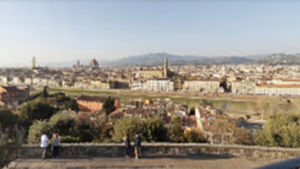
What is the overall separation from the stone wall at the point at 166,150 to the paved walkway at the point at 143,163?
214 millimetres

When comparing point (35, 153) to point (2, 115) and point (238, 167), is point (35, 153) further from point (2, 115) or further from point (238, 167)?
point (2, 115)

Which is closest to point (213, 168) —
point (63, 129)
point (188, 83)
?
point (63, 129)

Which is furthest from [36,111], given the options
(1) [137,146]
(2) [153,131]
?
(1) [137,146]

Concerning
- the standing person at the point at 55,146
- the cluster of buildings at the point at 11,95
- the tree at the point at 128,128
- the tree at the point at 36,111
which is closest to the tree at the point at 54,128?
the tree at the point at 128,128

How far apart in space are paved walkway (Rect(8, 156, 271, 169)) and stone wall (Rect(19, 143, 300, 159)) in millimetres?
214

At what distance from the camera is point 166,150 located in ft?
17.7

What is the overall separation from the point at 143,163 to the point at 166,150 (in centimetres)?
73

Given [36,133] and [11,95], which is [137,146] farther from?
[11,95]

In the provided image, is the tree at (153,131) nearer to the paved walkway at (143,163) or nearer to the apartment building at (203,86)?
the paved walkway at (143,163)

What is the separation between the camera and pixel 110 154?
5293 mm

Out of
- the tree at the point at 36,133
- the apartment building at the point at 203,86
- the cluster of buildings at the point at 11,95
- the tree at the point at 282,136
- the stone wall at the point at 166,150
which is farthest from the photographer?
the apartment building at the point at 203,86

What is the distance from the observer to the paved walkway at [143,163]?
4539 mm

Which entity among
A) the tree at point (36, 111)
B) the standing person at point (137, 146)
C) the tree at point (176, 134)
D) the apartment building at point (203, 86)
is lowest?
the apartment building at point (203, 86)

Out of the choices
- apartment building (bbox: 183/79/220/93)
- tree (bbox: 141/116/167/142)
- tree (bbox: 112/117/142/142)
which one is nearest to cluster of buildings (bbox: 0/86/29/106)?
tree (bbox: 112/117/142/142)
